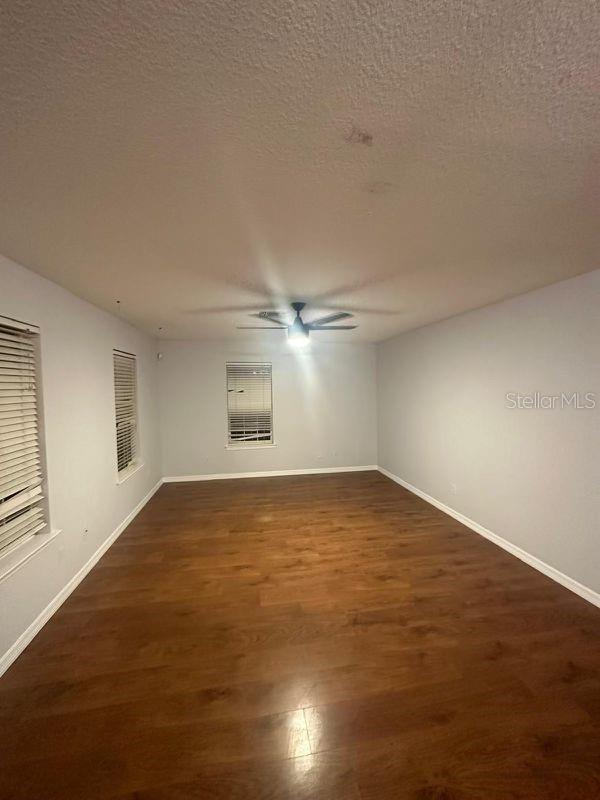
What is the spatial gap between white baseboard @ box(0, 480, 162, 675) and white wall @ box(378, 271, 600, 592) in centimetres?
376

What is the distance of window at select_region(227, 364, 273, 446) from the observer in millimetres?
5578

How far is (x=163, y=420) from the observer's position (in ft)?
17.5

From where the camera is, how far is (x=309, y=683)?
1688 millimetres

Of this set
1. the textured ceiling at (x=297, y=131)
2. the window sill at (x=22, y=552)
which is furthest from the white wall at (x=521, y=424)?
the window sill at (x=22, y=552)

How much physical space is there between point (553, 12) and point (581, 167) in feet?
2.30

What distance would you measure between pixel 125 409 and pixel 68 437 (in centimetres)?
146

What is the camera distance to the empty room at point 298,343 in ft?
2.61

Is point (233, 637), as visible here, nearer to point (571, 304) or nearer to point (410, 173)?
point (410, 173)

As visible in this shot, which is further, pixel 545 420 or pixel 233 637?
pixel 545 420

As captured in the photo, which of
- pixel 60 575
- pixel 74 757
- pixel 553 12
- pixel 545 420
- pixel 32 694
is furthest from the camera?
pixel 545 420

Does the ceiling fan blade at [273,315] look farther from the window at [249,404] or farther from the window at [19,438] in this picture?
the window at [249,404]

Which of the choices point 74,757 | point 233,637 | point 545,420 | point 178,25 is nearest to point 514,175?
point 178,25

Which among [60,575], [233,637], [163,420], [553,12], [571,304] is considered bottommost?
[233,637]

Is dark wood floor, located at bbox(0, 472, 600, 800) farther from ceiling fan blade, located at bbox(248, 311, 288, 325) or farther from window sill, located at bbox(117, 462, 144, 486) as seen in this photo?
ceiling fan blade, located at bbox(248, 311, 288, 325)
